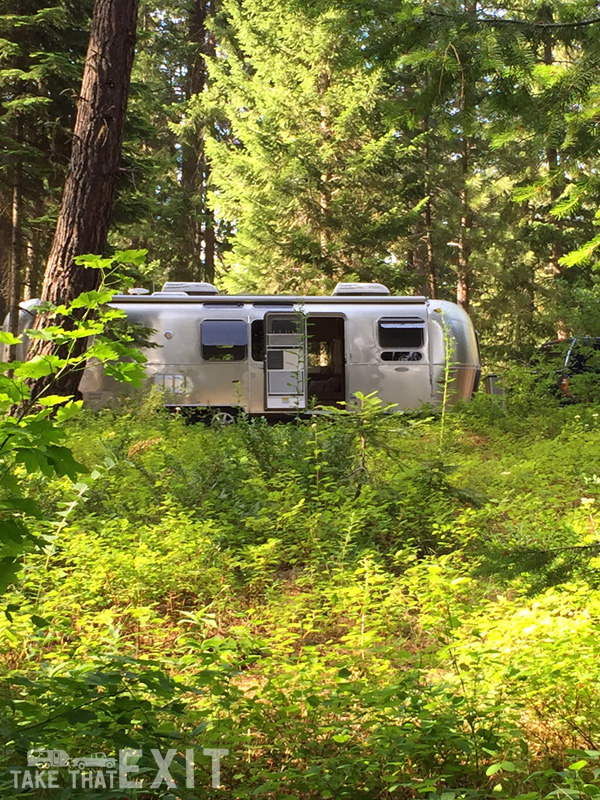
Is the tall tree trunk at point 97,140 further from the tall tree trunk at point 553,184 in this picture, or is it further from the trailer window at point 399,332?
the trailer window at point 399,332

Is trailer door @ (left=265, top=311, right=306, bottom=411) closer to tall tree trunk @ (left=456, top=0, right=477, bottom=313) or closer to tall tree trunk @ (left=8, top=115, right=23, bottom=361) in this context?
tall tree trunk @ (left=8, top=115, right=23, bottom=361)

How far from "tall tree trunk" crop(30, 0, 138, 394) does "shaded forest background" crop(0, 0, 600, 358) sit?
51 cm

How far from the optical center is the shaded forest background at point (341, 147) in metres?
4.20

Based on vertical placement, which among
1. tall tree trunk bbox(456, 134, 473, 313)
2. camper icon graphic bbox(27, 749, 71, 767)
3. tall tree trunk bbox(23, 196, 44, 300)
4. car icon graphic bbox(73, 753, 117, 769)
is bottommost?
car icon graphic bbox(73, 753, 117, 769)

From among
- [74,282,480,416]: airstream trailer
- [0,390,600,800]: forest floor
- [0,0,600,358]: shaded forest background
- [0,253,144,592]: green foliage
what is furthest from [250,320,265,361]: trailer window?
[0,253,144,592]: green foliage

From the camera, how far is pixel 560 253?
78.3ft

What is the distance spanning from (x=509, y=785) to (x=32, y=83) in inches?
594

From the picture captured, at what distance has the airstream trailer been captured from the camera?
577 inches

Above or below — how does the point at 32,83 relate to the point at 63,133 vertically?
above

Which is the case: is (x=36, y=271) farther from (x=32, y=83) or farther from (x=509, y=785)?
(x=509, y=785)

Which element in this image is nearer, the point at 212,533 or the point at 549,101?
the point at 549,101

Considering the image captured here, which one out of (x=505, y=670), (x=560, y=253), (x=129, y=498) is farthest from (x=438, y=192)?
(x=505, y=670)

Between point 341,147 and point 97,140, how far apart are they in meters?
12.9

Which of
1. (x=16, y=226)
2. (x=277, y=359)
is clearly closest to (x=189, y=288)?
(x=277, y=359)
